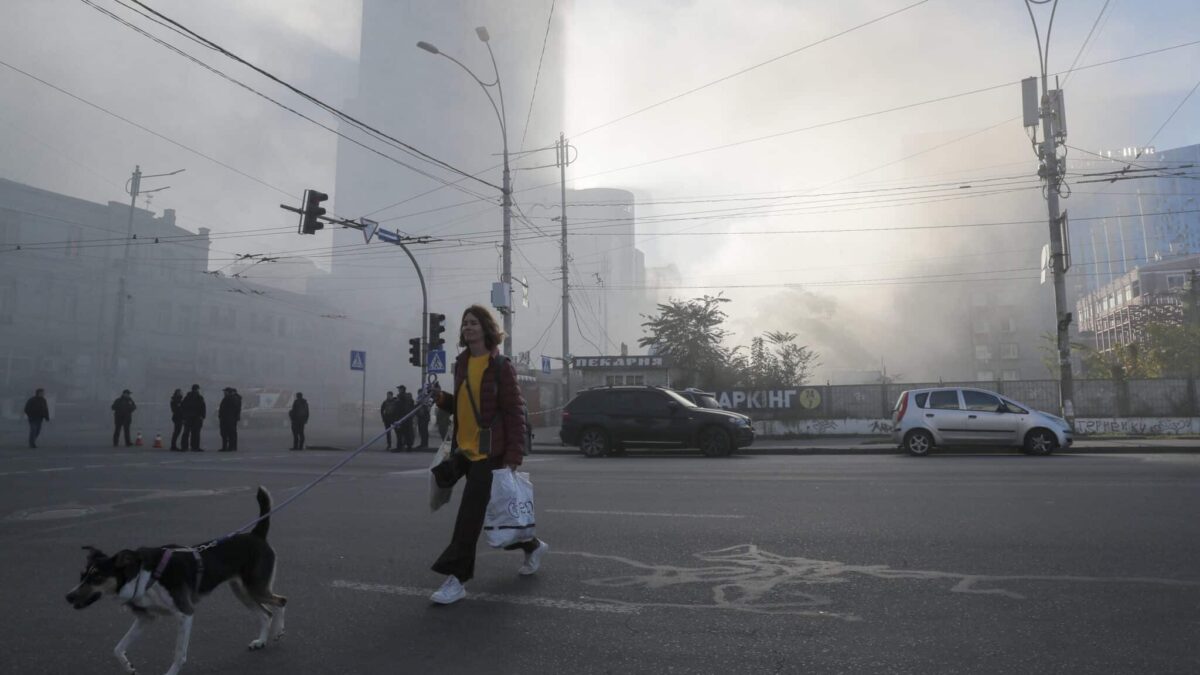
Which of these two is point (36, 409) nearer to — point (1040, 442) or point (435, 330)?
point (435, 330)

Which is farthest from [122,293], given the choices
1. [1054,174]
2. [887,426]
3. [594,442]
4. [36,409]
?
[1054,174]

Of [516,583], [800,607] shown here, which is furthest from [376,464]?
[800,607]

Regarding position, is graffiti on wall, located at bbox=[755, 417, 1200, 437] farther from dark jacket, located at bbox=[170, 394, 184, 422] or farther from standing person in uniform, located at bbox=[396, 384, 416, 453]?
dark jacket, located at bbox=[170, 394, 184, 422]

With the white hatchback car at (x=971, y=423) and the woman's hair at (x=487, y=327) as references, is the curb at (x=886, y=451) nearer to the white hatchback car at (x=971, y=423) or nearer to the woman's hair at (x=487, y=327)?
the white hatchback car at (x=971, y=423)

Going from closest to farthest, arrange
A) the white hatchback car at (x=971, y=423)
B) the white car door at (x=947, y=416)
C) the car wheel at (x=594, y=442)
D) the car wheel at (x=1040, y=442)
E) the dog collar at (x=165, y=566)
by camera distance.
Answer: the dog collar at (x=165, y=566), the car wheel at (x=1040, y=442), the white hatchback car at (x=971, y=423), the white car door at (x=947, y=416), the car wheel at (x=594, y=442)

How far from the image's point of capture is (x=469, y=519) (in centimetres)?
464

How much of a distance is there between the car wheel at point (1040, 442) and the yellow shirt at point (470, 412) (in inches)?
607

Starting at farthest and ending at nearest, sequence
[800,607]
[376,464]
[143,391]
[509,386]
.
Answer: [143,391] → [376,464] → [509,386] → [800,607]

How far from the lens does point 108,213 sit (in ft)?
166

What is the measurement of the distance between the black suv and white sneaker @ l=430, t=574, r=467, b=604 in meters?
14.1

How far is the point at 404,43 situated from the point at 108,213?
493 ft

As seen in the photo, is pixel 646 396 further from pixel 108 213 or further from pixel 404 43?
pixel 404 43

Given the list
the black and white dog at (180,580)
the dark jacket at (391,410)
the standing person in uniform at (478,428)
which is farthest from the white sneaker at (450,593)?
the dark jacket at (391,410)

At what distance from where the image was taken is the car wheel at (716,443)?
18.2 m
